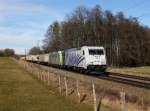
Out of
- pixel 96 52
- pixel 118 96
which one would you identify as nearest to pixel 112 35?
pixel 96 52

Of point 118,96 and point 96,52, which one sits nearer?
point 118,96

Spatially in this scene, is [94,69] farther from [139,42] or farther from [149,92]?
[139,42]

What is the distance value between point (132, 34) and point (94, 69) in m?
47.1

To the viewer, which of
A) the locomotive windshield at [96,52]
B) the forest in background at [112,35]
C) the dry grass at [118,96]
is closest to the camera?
the dry grass at [118,96]

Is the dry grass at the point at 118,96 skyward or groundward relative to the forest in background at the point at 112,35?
groundward

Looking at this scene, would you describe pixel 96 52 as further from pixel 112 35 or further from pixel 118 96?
pixel 112 35

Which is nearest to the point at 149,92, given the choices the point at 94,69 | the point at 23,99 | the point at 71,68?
the point at 23,99

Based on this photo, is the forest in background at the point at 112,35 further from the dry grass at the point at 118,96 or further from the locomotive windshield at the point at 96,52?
the dry grass at the point at 118,96

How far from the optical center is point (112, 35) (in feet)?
280

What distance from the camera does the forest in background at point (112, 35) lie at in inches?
2975

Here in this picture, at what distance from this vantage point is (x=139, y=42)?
7938 centimetres

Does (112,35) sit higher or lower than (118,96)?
higher

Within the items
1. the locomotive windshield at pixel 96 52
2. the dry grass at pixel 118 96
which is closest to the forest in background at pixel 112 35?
the locomotive windshield at pixel 96 52

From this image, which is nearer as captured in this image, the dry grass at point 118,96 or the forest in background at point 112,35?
the dry grass at point 118,96
